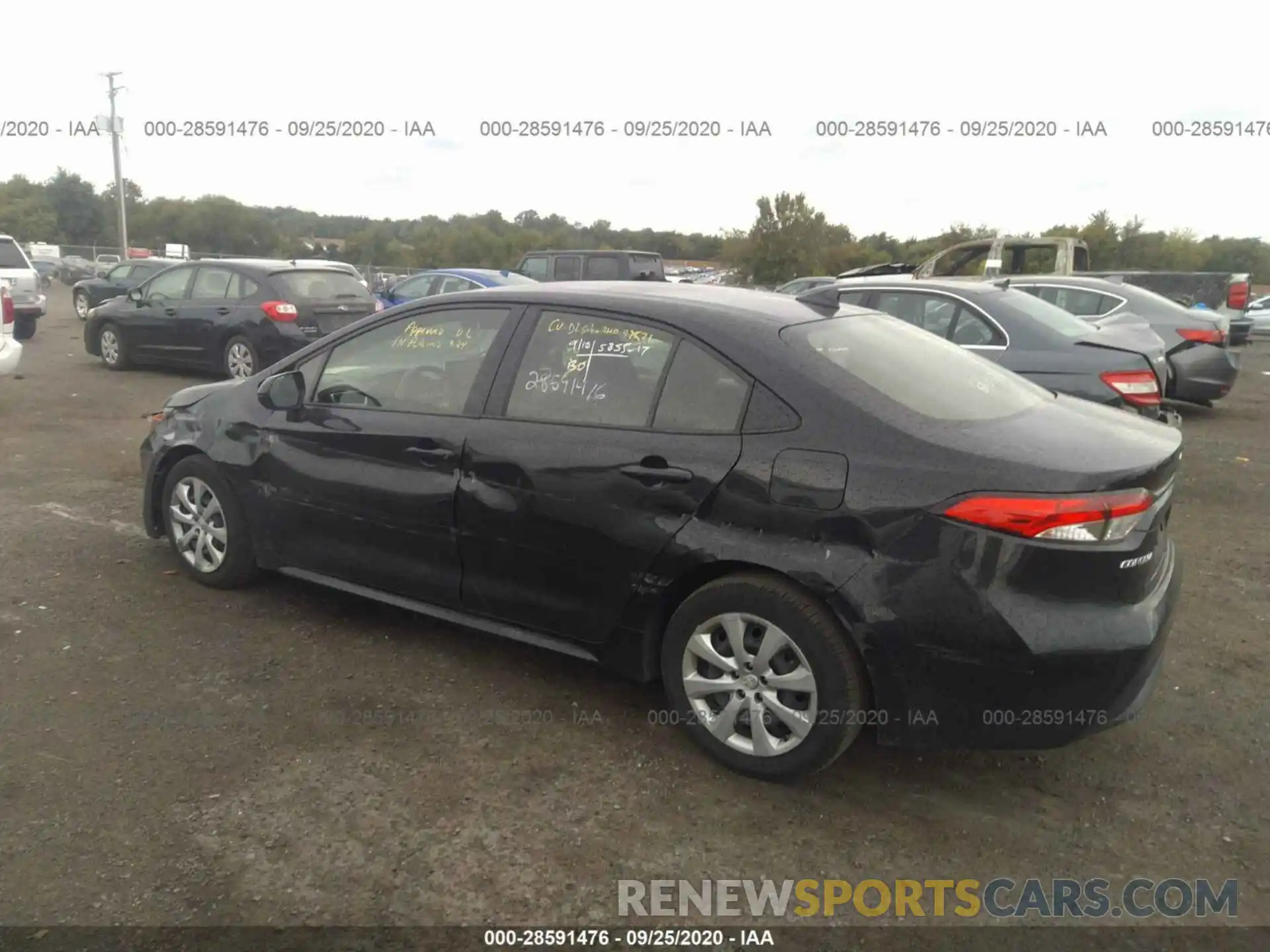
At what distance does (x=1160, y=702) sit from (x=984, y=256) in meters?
13.9

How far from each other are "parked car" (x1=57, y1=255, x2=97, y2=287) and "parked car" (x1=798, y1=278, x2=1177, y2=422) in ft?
140

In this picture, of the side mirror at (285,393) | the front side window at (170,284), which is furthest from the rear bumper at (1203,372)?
the front side window at (170,284)

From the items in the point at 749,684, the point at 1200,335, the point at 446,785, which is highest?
the point at 1200,335

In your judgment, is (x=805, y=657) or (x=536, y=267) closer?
(x=805, y=657)

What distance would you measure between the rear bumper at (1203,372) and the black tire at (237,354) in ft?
32.8

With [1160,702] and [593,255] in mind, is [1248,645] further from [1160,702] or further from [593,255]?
[593,255]

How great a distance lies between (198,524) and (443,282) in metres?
11.0

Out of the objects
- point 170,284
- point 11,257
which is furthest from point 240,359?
point 11,257

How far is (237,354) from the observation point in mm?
11375

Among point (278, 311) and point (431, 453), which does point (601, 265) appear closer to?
point (278, 311)

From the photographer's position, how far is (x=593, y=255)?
1672 cm

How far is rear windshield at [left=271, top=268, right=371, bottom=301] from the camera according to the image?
11.4 metres

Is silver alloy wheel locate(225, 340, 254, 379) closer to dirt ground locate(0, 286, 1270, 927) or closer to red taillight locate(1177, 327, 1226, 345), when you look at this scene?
dirt ground locate(0, 286, 1270, 927)

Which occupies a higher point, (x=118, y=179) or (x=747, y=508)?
(x=118, y=179)
